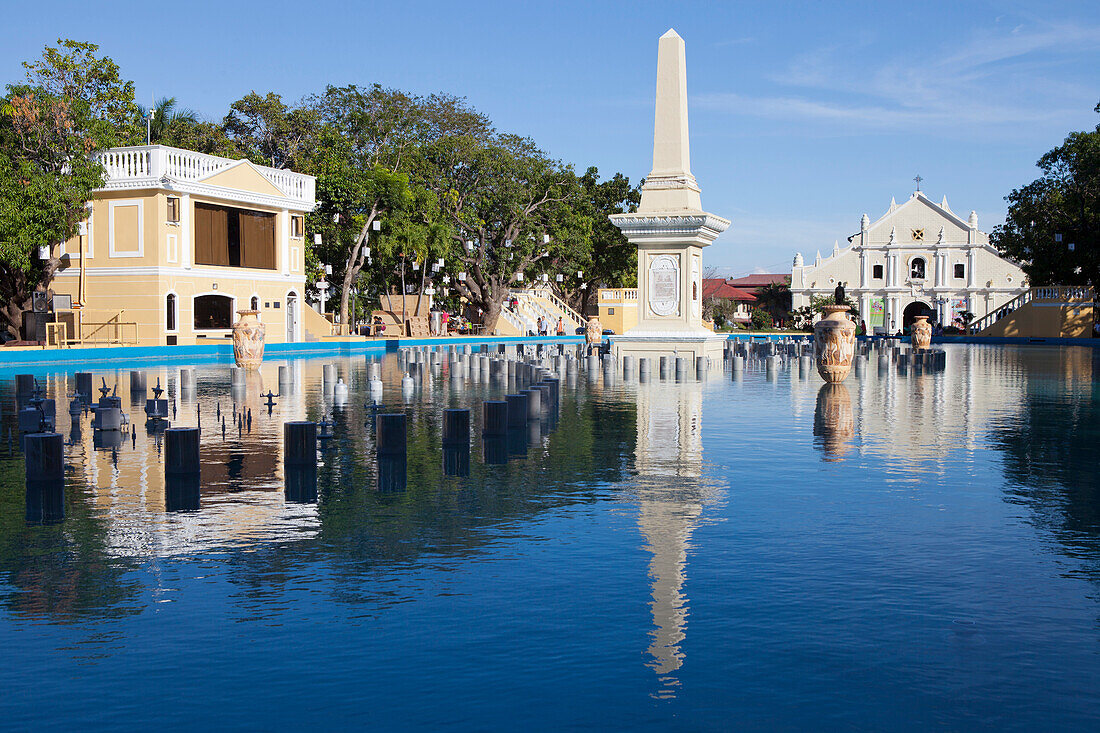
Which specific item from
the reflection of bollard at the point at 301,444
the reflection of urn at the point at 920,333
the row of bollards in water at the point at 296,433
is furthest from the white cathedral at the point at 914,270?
the reflection of bollard at the point at 301,444

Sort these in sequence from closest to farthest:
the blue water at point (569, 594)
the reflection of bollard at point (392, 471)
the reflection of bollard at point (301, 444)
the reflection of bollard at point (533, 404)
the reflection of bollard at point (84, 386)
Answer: the blue water at point (569, 594), the reflection of bollard at point (392, 471), the reflection of bollard at point (301, 444), the reflection of bollard at point (533, 404), the reflection of bollard at point (84, 386)

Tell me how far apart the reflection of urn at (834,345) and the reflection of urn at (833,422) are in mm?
906

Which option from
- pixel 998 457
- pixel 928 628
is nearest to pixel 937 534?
pixel 928 628

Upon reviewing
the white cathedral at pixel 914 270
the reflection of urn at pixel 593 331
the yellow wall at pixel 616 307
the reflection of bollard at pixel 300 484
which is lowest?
the reflection of bollard at pixel 300 484

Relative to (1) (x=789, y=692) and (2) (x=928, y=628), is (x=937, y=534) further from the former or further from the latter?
(1) (x=789, y=692)

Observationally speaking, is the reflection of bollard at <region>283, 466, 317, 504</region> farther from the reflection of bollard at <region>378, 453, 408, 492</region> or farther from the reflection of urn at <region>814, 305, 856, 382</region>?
the reflection of urn at <region>814, 305, 856, 382</region>

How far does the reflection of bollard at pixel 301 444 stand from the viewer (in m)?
12.0

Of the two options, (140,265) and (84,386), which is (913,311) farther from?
(84,386)

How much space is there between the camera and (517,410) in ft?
50.1

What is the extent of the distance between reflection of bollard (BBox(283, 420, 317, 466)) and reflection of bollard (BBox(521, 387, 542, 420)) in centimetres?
445

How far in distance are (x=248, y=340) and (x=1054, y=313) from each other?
181ft

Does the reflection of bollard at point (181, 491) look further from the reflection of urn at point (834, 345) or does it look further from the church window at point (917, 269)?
the church window at point (917, 269)

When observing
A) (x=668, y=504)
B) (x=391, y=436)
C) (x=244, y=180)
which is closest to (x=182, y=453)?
(x=391, y=436)

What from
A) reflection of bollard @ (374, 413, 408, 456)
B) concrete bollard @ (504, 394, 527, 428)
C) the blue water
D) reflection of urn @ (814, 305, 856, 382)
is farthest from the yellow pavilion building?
reflection of bollard @ (374, 413, 408, 456)
